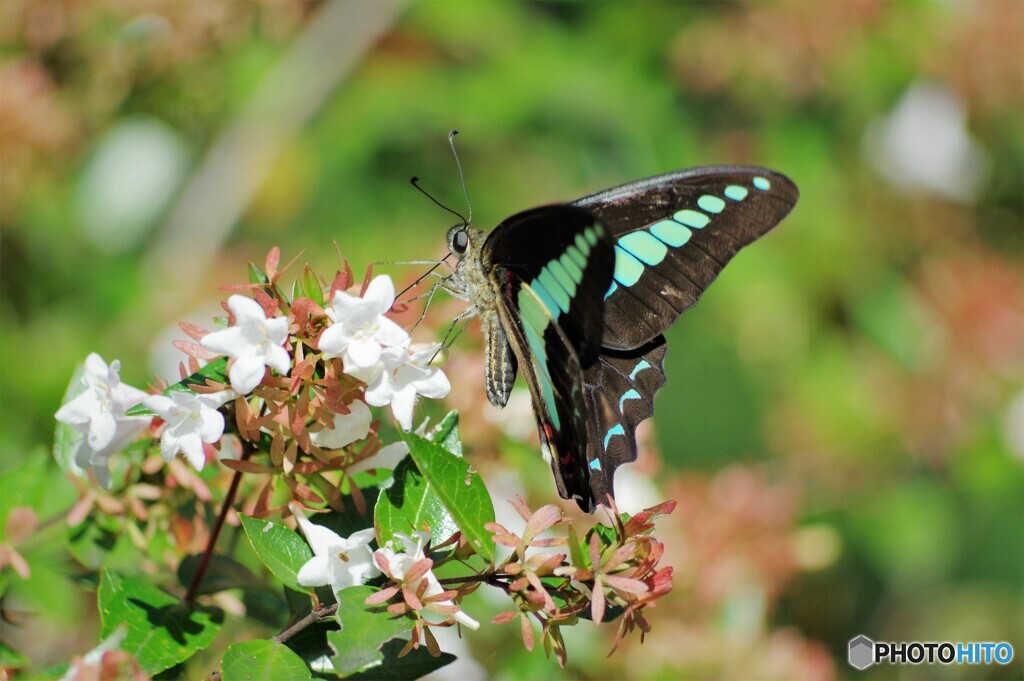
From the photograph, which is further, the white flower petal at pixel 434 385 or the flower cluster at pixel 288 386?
the white flower petal at pixel 434 385

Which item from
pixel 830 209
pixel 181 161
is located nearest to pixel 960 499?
pixel 830 209

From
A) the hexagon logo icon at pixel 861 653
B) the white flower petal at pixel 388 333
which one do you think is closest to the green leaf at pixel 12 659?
the white flower petal at pixel 388 333

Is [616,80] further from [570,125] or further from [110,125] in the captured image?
[110,125]

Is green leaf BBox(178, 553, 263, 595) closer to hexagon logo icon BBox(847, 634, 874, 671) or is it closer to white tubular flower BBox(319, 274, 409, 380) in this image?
white tubular flower BBox(319, 274, 409, 380)

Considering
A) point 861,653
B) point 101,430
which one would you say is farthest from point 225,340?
point 861,653

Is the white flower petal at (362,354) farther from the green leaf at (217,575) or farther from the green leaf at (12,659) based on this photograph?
the green leaf at (12,659)

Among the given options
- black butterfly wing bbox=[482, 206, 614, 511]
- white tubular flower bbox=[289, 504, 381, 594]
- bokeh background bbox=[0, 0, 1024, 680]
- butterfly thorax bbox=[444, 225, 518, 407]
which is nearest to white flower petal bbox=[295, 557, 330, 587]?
white tubular flower bbox=[289, 504, 381, 594]
